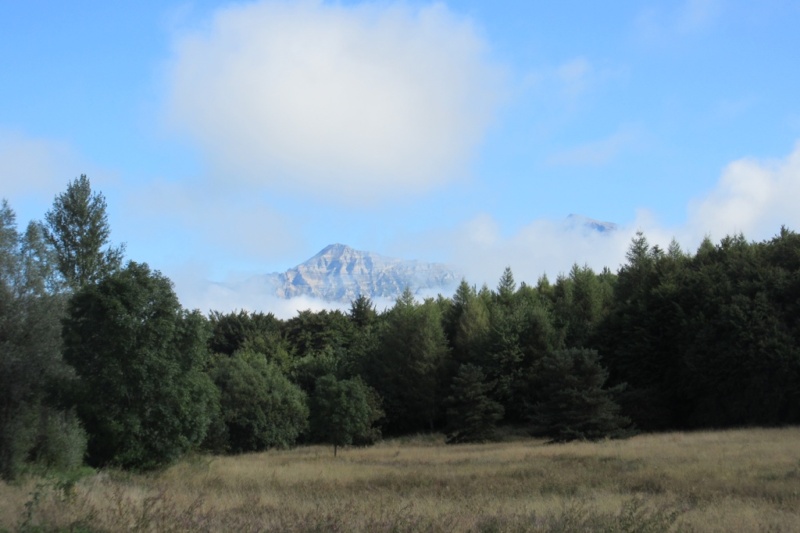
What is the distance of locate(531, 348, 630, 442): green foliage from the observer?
3878 centimetres

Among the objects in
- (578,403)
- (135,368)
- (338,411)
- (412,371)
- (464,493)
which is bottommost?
(464,493)

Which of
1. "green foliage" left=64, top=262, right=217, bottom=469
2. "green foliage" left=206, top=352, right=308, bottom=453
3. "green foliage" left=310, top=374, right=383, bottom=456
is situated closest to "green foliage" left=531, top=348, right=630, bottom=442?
"green foliage" left=310, top=374, right=383, bottom=456

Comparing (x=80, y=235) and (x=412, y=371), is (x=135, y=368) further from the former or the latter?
(x=412, y=371)

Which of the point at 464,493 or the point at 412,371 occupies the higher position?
the point at 412,371

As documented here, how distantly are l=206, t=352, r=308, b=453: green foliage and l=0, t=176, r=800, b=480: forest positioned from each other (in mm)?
130

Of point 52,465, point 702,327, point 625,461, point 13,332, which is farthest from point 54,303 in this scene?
point 702,327

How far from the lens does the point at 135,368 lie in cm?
2272

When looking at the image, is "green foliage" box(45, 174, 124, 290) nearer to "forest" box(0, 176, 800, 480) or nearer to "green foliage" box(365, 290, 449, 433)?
"forest" box(0, 176, 800, 480)

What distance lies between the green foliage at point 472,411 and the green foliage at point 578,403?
6003 mm

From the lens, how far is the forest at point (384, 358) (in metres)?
22.8

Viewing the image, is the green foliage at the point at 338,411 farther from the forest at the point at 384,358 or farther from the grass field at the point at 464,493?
the grass field at the point at 464,493

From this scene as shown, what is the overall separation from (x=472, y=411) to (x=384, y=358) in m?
16.6

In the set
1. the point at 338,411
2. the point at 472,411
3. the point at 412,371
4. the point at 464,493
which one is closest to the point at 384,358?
the point at 412,371

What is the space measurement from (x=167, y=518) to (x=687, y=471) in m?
15.7
